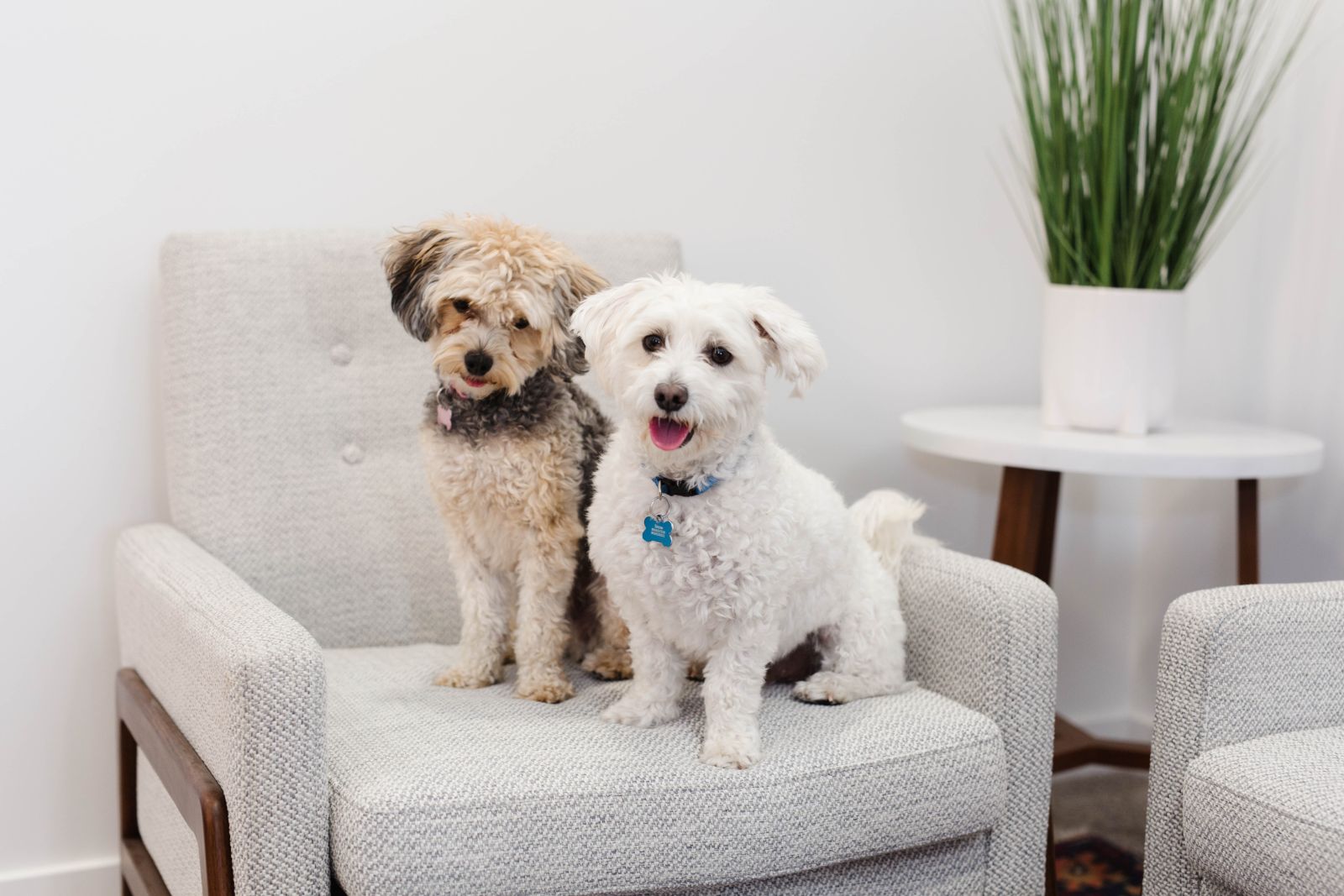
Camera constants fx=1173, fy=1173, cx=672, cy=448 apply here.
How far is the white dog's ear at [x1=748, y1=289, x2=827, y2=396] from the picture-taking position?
136 centimetres

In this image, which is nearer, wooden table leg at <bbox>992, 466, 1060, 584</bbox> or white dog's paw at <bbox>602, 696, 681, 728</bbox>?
white dog's paw at <bbox>602, 696, 681, 728</bbox>

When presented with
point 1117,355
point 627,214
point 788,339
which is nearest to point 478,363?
point 788,339

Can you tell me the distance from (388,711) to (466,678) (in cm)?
14

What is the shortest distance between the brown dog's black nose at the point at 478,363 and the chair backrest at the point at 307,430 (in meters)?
0.44

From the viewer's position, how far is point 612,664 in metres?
1.66

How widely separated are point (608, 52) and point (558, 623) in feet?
3.54

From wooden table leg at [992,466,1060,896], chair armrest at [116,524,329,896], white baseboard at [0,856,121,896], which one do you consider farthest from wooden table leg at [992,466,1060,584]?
white baseboard at [0,856,121,896]

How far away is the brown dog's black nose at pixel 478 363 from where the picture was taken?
56.7 inches

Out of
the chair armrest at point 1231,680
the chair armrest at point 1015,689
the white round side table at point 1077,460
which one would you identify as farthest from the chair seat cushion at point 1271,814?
the white round side table at point 1077,460

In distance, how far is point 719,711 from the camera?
1375mm

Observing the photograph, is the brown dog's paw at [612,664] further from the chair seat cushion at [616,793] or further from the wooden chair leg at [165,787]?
the wooden chair leg at [165,787]

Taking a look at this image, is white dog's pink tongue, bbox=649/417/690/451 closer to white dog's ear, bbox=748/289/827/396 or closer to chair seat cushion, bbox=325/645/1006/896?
white dog's ear, bbox=748/289/827/396

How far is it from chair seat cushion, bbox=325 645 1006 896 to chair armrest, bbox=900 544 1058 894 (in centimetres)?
5

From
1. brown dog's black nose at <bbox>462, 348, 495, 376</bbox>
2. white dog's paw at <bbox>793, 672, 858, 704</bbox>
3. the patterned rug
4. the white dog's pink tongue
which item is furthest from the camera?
the patterned rug
